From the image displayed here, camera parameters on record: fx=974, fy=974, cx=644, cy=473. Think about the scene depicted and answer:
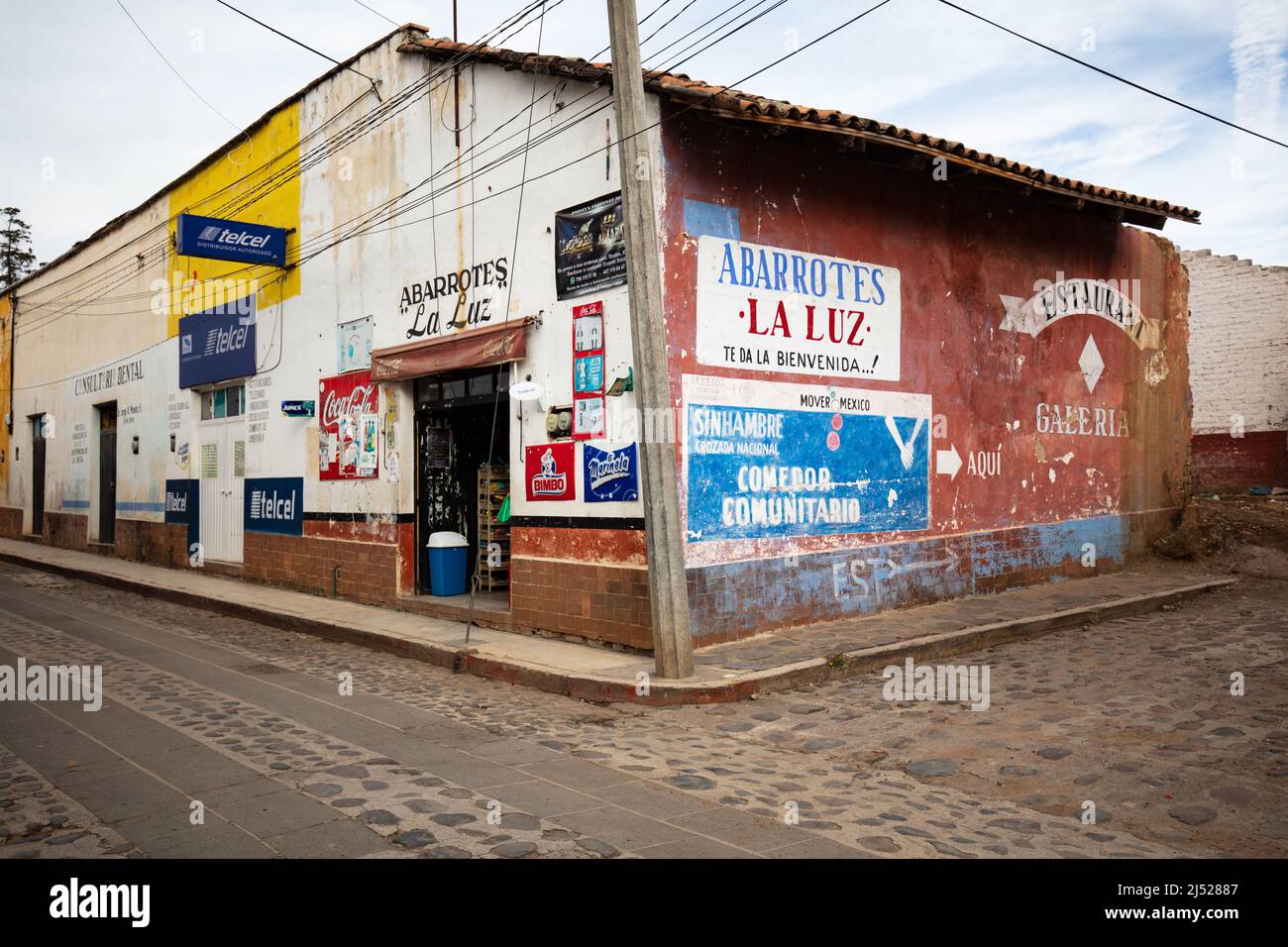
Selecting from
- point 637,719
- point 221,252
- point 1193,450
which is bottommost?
point 637,719

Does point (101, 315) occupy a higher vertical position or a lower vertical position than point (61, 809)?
higher

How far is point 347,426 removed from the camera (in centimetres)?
1354

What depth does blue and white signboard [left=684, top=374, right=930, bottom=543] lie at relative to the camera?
933 centimetres

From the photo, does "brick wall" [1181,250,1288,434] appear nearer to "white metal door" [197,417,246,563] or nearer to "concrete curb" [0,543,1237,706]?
"concrete curb" [0,543,1237,706]

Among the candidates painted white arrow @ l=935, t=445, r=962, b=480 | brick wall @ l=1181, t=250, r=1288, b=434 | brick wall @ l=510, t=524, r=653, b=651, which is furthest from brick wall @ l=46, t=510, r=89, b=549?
brick wall @ l=1181, t=250, r=1288, b=434

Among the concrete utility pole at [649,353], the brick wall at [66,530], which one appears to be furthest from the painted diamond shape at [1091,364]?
the brick wall at [66,530]

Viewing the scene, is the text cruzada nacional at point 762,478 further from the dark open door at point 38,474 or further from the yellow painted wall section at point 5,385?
the yellow painted wall section at point 5,385

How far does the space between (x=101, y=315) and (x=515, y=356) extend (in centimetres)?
1692

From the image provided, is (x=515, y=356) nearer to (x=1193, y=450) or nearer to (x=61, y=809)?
(x=61, y=809)

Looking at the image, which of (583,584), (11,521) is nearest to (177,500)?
(583,584)

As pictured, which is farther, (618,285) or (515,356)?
(515,356)
